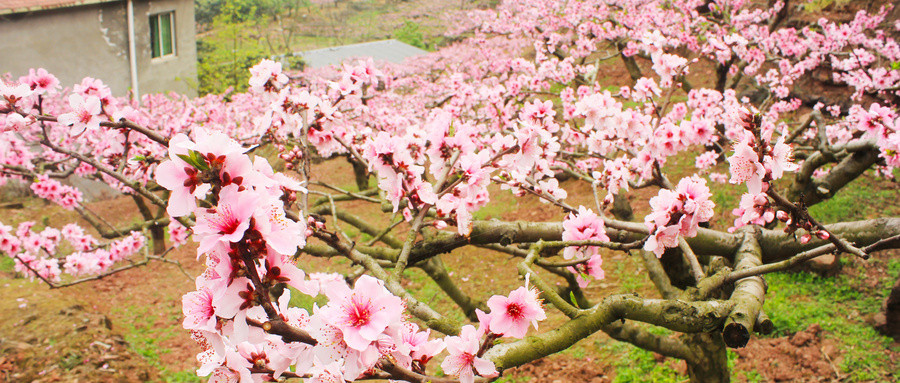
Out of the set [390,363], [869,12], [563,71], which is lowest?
[563,71]

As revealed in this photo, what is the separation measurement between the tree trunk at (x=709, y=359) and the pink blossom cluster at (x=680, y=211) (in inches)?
52.5

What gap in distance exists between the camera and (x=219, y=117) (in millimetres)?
10727

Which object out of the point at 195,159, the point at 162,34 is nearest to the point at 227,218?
the point at 195,159

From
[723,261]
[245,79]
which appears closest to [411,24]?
[245,79]

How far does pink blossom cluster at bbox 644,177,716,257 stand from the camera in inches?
62.3

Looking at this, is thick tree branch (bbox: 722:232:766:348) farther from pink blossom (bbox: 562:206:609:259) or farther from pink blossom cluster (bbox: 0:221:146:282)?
pink blossom cluster (bbox: 0:221:146:282)

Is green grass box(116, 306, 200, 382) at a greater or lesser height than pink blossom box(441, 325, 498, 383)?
lesser

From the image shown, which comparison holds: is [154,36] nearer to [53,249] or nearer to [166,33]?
[166,33]

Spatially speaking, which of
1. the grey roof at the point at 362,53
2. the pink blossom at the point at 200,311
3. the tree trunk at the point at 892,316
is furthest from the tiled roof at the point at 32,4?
the tree trunk at the point at 892,316

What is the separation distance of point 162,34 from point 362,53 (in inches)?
436

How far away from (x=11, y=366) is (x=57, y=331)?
65 cm

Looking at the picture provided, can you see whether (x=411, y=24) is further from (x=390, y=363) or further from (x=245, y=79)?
(x=390, y=363)

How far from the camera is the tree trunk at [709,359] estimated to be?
2.71m

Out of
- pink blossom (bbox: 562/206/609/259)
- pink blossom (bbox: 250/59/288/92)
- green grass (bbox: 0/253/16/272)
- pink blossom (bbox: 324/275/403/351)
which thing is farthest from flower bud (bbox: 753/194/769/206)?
green grass (bbox: 0/253/16/272)
